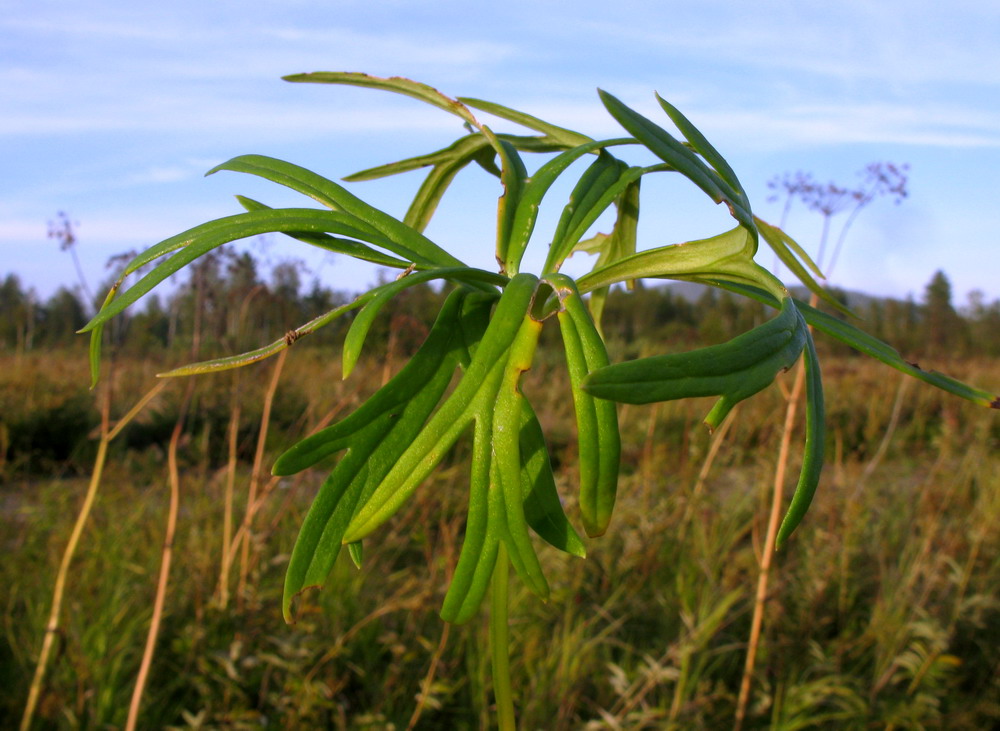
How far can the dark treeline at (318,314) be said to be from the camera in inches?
79.8

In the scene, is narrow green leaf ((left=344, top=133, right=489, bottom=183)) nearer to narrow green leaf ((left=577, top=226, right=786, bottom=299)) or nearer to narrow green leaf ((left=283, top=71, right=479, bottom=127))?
narrow green leaf ((left=283, top=71, right=479, bottom=127))

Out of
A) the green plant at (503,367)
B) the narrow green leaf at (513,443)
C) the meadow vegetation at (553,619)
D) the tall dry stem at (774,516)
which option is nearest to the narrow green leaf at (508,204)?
the green plant at (503,367)

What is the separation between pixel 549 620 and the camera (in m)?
2.49

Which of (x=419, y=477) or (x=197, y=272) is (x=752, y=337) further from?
(x=197, y=272)

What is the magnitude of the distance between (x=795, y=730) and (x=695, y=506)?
87 centimetres

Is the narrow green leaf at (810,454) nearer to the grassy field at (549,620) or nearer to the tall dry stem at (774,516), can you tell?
the tall dry stem at (774,516)

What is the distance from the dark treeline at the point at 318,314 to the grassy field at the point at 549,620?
0.87 feet

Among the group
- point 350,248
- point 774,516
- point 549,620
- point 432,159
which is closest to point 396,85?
point 432,159

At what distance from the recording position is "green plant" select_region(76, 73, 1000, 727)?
416 mm

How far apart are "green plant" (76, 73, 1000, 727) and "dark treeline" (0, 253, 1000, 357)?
0.09 meters

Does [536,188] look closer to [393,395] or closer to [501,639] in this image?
[393,395]

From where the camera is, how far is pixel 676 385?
14.4 inches

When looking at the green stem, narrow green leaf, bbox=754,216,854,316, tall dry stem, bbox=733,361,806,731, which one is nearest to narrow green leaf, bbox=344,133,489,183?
narrow green leaf, bbox=754,216,854,316

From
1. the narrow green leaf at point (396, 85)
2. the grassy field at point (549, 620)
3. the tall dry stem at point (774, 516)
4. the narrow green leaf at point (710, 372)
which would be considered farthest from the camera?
the grassy field at point (549, 620)
